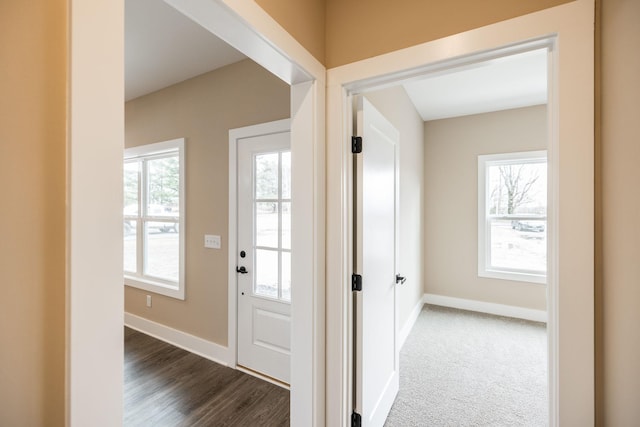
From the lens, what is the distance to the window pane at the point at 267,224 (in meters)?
2.27

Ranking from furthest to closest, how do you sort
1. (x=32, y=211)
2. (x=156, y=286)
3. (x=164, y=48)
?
1. (x=156, y=286)
2. (x=164, y=48)
3. (x=32, y=211)

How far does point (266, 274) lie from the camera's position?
7.55 feet

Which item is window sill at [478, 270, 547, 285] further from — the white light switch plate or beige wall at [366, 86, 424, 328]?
the white light switch plate

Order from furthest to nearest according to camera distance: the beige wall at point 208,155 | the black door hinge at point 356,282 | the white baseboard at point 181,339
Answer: the white baseboard at point 181,339 < the beige wall at point 208,155 < the black door hinge at point 356,282

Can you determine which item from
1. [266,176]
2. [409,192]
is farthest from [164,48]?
[409,192]

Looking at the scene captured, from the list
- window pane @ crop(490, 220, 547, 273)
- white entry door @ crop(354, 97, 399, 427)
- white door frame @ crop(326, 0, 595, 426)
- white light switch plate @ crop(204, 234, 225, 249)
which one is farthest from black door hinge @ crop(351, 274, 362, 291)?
window pane @ crop(490, 220, 547, 273)

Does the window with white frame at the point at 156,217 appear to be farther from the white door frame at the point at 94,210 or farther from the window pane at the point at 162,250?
the white door frame at the point at 94,210

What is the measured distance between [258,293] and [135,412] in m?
1.11

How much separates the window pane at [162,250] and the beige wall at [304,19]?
2.32m

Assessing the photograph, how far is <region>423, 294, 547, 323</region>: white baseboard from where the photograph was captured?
3.54 metres

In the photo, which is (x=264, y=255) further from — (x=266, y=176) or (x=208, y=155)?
(x=208, y=155)

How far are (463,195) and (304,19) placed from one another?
355cm

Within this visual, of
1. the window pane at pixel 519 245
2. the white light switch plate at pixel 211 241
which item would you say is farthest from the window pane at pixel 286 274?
the window pane at pixel 519 245

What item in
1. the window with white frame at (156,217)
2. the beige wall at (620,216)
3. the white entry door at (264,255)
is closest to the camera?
the beige wall at (620,216)
